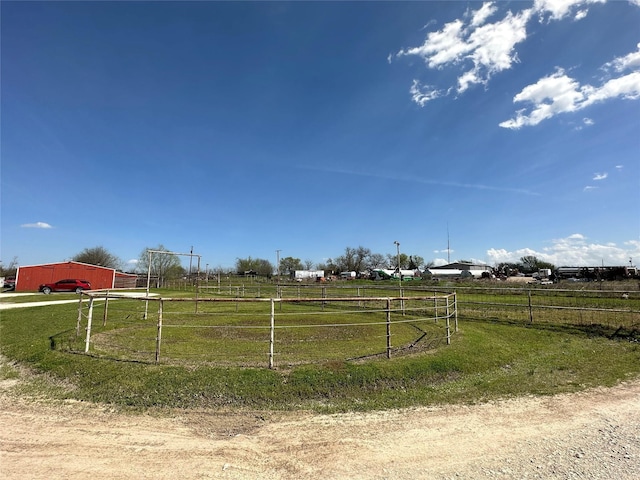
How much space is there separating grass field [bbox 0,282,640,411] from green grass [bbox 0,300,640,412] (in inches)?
0.7

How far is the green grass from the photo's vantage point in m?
5.59

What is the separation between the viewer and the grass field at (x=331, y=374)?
5641 millimetres

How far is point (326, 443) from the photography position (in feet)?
13.6

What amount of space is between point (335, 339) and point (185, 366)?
177 inches

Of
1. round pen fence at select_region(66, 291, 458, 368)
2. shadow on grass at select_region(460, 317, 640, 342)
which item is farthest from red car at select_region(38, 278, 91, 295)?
shadow on grass at select_region(460, 317, 640, 342)

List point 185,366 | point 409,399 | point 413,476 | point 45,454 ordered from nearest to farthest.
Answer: point 413,476 < point 45,454 < point 409,399 < point 185,366

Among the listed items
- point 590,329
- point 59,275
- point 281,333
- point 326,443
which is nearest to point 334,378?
point 326,443

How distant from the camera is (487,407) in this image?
538cm

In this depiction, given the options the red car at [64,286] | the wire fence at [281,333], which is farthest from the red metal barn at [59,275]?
the wire fence at [281,333]

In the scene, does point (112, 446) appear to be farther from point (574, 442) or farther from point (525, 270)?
point (525, 270)

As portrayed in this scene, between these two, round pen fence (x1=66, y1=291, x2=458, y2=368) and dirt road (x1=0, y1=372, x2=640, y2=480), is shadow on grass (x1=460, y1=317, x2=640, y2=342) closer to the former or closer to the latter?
round pen fence (x1=66, y1=291, x2=458, y2=368)

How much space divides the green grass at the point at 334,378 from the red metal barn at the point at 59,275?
37306mm

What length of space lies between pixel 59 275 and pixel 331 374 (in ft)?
149

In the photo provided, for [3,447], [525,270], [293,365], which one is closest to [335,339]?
[293,365]
